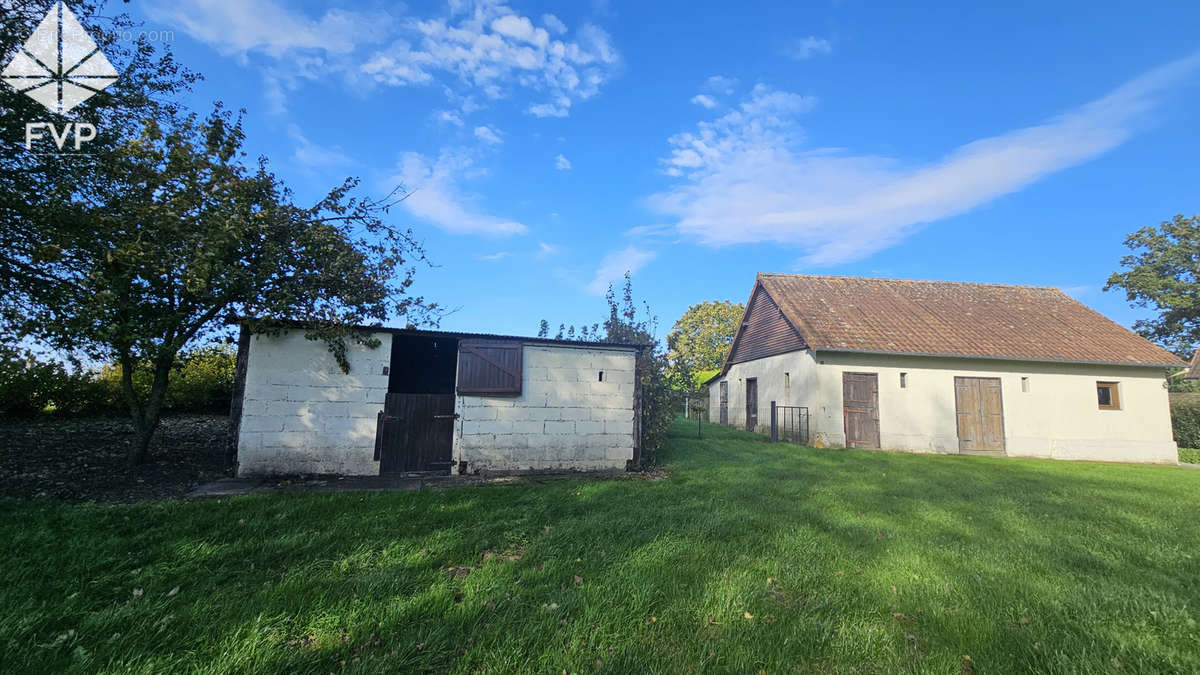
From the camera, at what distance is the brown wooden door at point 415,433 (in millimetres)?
7848

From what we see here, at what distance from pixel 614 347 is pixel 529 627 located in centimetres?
617

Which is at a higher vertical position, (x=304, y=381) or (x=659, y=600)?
(x=304, y=381)

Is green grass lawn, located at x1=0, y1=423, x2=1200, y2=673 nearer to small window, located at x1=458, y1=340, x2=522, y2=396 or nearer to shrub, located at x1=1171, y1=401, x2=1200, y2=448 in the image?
small window, located at x1=458, y1=340, x2=522, y2=396

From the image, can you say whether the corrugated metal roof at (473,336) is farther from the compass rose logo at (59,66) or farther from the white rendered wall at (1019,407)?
the white rendered wall at (1019,407)

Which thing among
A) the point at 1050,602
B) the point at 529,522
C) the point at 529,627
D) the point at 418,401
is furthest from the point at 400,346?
the point at 1050,602

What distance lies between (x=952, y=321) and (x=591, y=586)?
55.4 feet

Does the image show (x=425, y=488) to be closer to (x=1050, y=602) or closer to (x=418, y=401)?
(x=418, y=401)

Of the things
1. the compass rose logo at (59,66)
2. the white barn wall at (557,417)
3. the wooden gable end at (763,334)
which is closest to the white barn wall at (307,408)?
the white barn wall at (557,417)

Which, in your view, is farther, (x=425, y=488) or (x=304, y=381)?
(x=304, y=381)

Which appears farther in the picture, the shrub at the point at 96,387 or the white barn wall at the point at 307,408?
the shrub at the point at 96,387

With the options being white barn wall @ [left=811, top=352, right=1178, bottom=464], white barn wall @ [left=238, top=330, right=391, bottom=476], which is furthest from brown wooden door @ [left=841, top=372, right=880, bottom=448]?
white barn wall @ [left=238, top=330, right=391, bottom=476]

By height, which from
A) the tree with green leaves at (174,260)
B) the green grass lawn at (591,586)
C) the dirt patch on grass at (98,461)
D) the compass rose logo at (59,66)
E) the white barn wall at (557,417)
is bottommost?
the green grass lawn at (591,586)

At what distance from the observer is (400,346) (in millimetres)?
9891

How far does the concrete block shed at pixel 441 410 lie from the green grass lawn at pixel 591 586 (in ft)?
6.45
